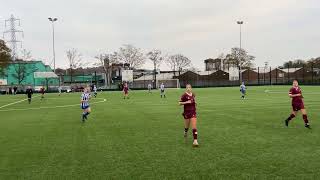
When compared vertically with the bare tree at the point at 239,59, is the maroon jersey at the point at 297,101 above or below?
below

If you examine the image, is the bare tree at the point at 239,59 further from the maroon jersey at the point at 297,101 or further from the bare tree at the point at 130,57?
the maroon jersey at the point at 297,101

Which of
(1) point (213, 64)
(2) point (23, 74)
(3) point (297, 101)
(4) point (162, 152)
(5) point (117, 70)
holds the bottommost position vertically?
(4) point (162, 152)

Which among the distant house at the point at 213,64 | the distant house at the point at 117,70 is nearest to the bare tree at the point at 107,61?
the distant house at the point at 117,70

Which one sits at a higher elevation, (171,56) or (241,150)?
(171,56)

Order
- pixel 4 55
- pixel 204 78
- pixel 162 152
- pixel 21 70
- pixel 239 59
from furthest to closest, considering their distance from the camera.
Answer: pixel 239 59 < pixel 204 78 < pixel 21 70 < pixel 4 55 < pixel 162 152

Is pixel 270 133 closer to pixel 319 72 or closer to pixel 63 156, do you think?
pixel 63 156

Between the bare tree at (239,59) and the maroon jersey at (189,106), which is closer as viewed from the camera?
the maroon jersey at (189,106)

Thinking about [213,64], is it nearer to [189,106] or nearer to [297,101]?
[297,101]

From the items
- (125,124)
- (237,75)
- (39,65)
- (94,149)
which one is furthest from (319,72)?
(94,149)

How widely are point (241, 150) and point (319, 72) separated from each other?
9864cm

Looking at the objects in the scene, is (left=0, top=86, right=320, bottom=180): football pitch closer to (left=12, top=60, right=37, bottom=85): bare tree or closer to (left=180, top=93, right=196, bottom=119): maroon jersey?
(left=180, top=93, right=196, bottom=119): maroon jersey

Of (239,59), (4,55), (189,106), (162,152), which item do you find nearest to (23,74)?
(4,55)

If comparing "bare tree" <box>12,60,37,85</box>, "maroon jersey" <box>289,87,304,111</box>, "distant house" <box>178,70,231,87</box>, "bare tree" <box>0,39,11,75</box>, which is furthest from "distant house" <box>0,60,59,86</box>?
"maroon jersey" <box>289,87,304,111</box>

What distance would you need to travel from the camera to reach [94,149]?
13.4m
